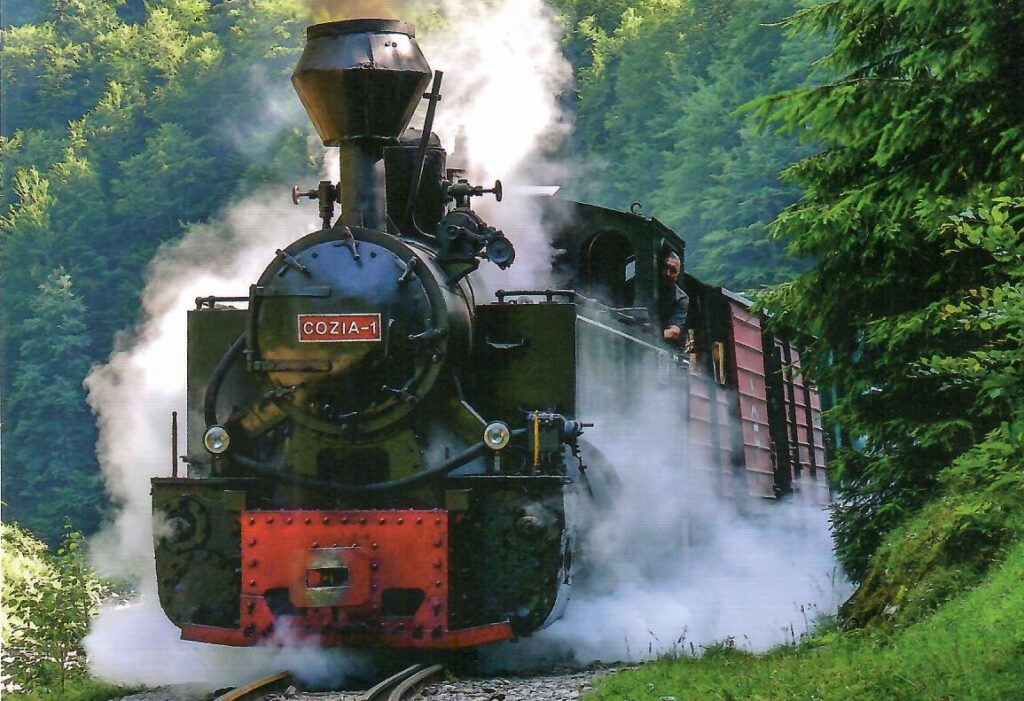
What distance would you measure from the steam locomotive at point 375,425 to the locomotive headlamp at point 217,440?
0.01m

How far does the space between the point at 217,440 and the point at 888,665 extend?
4.05 metres

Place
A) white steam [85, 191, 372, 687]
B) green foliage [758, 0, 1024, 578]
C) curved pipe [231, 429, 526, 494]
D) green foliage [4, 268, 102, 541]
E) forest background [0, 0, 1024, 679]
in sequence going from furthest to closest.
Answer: green foliage [4, 268, 102, 541]
white steam [85, 191, 372, 687]
curved pipe [231, 429, 526, 494]
forest background [0, 0, 1024, 679]
green foliage [758, 0, 1024, 578]

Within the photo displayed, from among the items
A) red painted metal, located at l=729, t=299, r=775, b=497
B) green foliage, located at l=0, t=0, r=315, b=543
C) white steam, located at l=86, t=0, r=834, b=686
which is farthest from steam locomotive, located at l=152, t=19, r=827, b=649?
green foliage, located at l=0, t=0, r=315, b=543

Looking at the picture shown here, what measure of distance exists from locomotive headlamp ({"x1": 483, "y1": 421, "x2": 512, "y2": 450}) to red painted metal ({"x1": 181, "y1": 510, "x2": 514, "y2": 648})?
0.48m

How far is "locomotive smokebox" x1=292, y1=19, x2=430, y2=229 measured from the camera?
834 cm

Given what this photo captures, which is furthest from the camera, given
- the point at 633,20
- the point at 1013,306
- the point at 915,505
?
the point at 633,20

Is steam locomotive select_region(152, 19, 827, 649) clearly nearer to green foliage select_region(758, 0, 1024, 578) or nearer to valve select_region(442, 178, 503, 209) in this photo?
valve select_region(442, 178, 503, 209)

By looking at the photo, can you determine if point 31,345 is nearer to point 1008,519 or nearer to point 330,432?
point 330,432

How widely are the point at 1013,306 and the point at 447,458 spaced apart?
3852mm

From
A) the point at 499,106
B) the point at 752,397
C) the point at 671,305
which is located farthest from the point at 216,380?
the point at 752,397

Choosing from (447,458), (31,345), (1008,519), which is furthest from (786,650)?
(31,345)

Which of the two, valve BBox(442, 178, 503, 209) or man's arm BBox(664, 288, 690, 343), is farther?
man's arm BBox(664, 288, 690, 343)

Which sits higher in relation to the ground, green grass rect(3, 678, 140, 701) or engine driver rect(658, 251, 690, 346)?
engine driver rect(658, 251, 690, 346)

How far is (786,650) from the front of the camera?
7.76 meters
